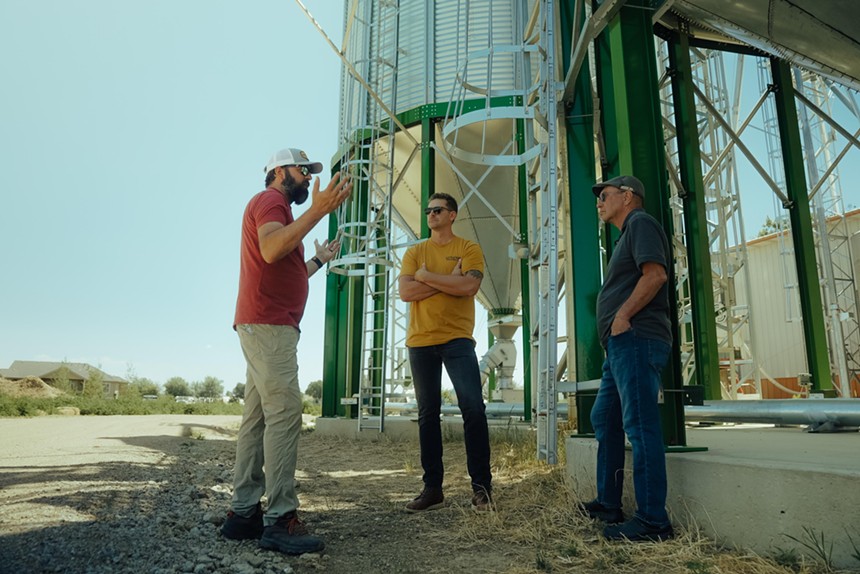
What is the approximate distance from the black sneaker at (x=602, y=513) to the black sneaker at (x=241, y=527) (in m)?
1.80

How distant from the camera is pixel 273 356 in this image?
329cm

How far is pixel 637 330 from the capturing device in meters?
3.14

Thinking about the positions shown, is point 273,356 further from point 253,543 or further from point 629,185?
point 629,185

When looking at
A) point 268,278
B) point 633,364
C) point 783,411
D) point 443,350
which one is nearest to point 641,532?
point 633,364

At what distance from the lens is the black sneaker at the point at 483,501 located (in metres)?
3.84

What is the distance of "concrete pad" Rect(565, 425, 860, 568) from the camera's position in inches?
99.4

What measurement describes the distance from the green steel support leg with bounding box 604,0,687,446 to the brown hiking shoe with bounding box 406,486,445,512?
1.52m

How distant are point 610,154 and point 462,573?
3.30 m

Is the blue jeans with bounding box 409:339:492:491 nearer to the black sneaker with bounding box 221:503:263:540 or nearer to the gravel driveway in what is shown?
the gravel driveway

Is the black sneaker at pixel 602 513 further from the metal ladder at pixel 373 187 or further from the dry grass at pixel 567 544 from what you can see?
the metal ladder at pixel 373 187

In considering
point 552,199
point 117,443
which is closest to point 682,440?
point 552,199

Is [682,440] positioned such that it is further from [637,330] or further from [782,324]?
[782,324]

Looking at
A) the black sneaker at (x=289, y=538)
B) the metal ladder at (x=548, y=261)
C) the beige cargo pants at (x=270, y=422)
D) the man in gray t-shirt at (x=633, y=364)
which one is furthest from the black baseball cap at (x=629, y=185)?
the black sneaker at (x=289, y=538)

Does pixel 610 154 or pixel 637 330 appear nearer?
pixel 637 330
